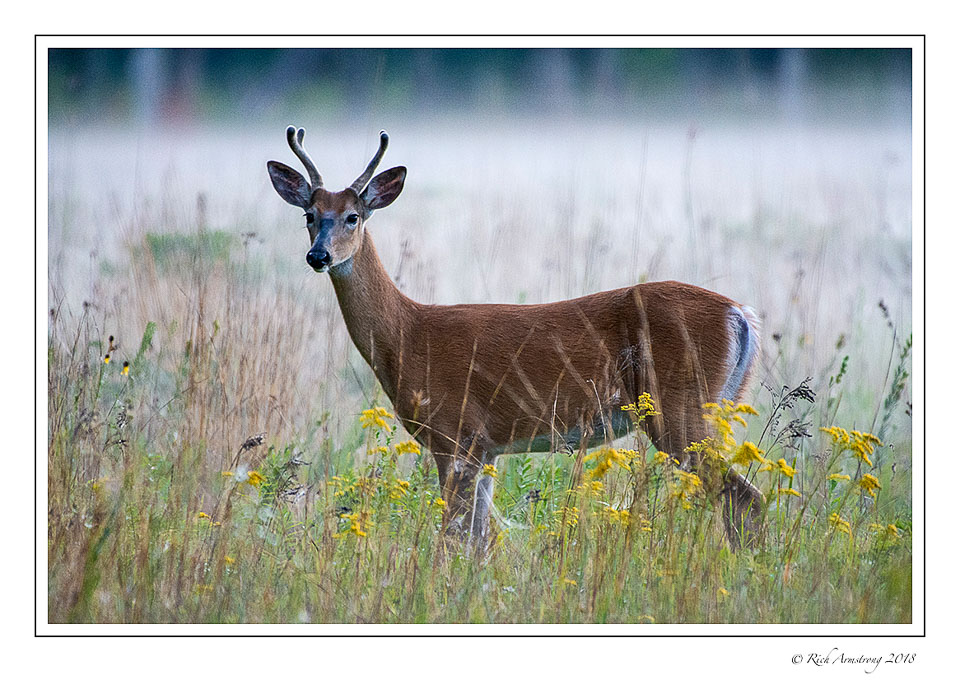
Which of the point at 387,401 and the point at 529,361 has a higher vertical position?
the point at 529,361

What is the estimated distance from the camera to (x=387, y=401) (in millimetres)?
5477

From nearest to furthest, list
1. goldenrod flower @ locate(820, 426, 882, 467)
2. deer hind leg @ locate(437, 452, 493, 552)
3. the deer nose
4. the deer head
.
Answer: goldenrod flower @ locate(820, 426, 882, 467)
deer hind leg @ locate(437, 452, 493, 552)
the deer nose
the deer head

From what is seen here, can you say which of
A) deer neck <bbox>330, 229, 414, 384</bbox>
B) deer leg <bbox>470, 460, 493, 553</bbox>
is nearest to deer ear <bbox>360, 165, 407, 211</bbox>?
deer neck <bbox>330, 229, 414, 384</bbox>

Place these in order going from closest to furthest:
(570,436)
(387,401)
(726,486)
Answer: (726,486) → (570,436) → (387,401)

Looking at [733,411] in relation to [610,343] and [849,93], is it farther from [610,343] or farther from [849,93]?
[849,93]

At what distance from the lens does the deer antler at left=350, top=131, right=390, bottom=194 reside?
4958mm

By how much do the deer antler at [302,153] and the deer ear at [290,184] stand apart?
0.24 feet

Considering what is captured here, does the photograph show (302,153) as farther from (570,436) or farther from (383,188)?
(570,436)

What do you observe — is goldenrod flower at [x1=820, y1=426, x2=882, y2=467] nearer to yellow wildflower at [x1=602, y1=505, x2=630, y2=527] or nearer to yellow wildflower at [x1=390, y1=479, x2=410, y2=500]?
yellow wildflower at [x1=602, y1=505, x2=630, y2=527]

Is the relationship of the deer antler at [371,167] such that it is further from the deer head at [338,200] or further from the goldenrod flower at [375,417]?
the goldenrod flower at [375,417]

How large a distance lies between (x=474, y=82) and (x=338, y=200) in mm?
896

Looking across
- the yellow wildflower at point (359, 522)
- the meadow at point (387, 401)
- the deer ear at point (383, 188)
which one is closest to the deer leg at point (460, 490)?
the meadow at point (387, 401)

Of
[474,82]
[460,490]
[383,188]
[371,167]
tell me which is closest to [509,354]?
[460,490]

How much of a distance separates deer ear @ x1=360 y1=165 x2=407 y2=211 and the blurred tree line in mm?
509
